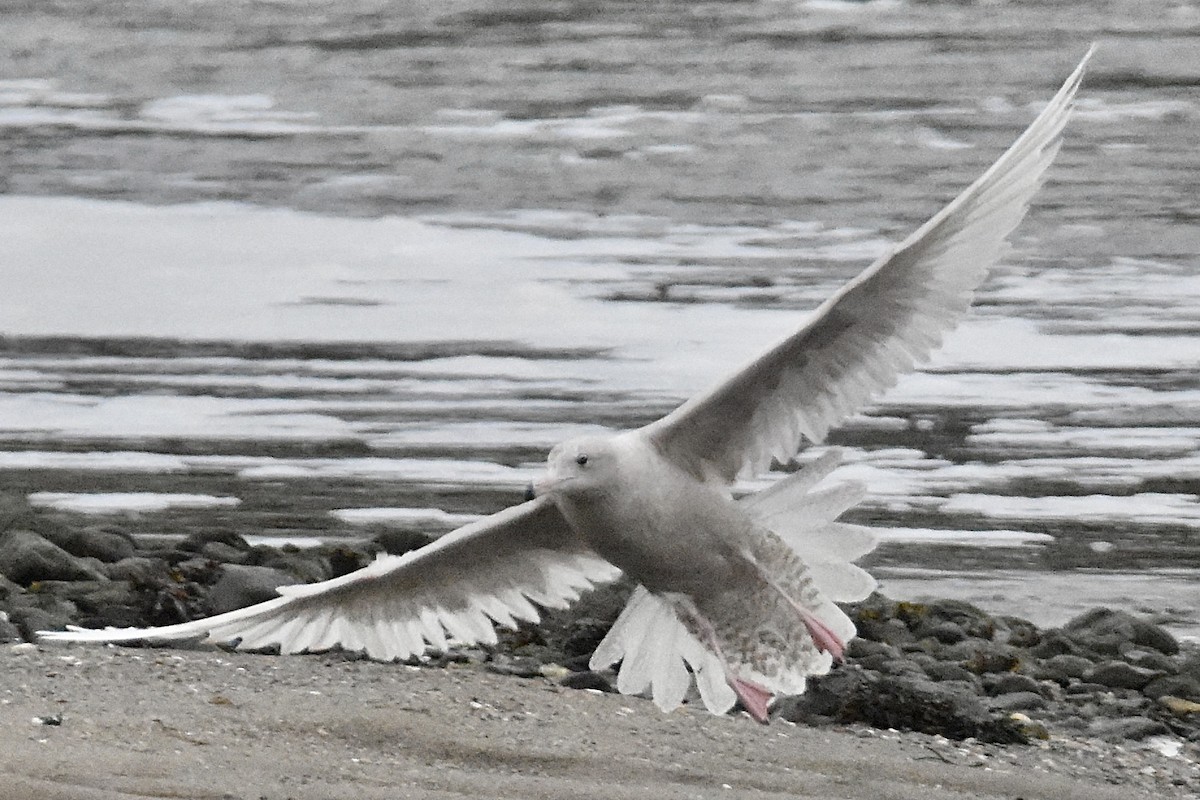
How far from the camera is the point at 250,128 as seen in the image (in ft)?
51.1

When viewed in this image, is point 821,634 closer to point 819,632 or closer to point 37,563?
point 819,632

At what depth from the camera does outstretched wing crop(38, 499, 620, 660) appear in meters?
6.04

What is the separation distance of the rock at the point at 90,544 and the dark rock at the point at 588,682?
2070 mm

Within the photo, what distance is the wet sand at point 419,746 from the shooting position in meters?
5.20

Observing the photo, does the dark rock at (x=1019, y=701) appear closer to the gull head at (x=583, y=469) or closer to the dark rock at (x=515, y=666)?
the dark rock at (x=515, y=666)

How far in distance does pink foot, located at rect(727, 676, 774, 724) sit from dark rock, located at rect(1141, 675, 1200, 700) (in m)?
1.87

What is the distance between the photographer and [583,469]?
5.77m

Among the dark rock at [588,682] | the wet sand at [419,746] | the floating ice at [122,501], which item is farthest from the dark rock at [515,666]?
the floating ice at [122,501]

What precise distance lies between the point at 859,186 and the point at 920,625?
6435 mm

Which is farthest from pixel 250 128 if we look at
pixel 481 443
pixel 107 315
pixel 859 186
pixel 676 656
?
pixel 676 656

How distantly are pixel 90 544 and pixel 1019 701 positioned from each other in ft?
11.7

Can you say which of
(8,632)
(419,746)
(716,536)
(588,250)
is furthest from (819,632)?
(588,250)

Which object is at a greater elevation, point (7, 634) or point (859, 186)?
point (859, 186)

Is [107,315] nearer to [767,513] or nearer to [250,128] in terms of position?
[250,128]
